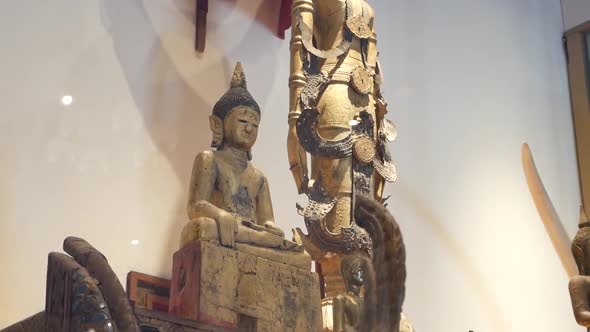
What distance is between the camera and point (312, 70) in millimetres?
3732

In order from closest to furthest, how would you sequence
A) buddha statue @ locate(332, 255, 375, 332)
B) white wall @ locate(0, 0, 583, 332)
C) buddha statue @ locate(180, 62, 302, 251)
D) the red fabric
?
buddha statue @ locate(332, 255, 375, 332) → buddha statue @ locate(180, 62, 302, 251) → white wall @ locate(0, 0, 583, 332) → the red fabric

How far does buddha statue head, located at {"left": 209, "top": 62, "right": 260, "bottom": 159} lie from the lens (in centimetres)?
336

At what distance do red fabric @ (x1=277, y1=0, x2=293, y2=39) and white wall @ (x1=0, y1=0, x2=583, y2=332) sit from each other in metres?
0.05

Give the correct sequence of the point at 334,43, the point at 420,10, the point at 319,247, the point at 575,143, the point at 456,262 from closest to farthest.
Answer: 1. the point at 319,247
2. the point at 334,43
3. the point at 456,262
4. the point at 420,10
5. the point at 575,143

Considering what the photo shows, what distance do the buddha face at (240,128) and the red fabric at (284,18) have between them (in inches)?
48.1

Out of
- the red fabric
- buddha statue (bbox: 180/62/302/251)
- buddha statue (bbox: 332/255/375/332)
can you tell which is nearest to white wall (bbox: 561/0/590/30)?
the red fabric

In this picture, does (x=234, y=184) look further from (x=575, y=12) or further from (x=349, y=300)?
(x=575, y=12)

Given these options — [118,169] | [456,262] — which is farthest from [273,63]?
[456,262]

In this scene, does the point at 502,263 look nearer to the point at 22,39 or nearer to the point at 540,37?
the point at 540,37

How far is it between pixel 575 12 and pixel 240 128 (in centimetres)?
353

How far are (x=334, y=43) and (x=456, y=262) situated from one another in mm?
1667

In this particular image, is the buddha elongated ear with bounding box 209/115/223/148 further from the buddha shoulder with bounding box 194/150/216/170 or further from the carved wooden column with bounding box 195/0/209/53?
the carved wooden column with bounding box 195/0/209/53

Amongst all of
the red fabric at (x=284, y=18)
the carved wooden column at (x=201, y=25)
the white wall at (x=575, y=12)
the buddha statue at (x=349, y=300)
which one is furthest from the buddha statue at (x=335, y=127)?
the white wall at (x=575, y=12)

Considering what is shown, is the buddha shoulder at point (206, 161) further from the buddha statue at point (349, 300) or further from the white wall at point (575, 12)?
the white wall at point (575, 12)
